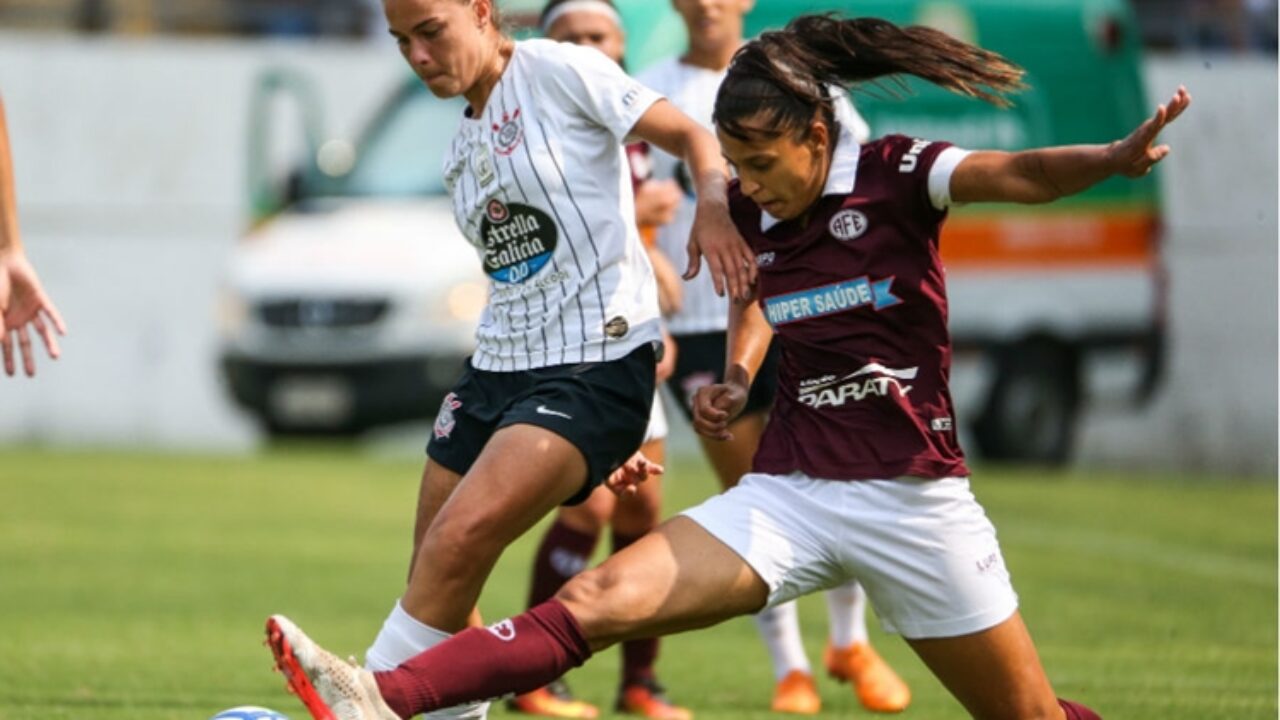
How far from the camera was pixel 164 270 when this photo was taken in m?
20.5

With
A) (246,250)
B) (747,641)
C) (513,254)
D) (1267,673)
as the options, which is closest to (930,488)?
(513,254)

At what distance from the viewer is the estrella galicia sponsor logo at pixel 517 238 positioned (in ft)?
17.9

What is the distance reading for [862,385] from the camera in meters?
5.09

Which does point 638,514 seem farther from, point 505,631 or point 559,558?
point 505,631

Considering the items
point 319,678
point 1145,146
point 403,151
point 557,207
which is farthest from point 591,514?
point 403,151

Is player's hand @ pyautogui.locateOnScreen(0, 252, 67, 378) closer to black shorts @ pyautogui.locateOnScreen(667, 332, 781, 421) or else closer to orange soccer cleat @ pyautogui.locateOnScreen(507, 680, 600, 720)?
orange soccer cleat @ pyautogui.locateOnScreen(507, 680, 600, 720)

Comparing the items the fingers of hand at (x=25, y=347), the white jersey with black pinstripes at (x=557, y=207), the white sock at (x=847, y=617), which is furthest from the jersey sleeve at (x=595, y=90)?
the white sock at (x=847, y=617)

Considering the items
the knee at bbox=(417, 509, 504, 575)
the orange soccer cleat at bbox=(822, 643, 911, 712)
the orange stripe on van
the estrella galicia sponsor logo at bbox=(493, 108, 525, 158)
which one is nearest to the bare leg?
the knee at bbox=(417, 509, 504, 575)

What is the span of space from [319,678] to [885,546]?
4.32 ft

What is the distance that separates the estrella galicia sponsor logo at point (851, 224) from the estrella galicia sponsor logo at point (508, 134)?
2.92 feet

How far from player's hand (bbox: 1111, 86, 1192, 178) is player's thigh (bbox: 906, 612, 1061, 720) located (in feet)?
3.60

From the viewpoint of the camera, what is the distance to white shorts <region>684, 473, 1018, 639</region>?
496 cm

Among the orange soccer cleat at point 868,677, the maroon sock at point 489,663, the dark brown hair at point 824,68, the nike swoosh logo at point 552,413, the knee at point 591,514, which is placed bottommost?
the orange soccer cleat at point 868,677

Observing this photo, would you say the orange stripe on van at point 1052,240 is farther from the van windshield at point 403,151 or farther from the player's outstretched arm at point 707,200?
the player's outstretched arm at point 707,200
